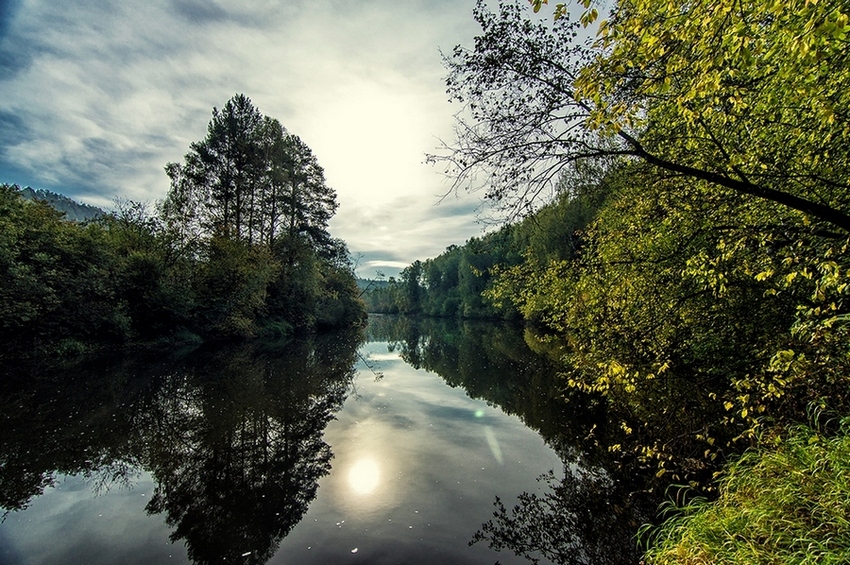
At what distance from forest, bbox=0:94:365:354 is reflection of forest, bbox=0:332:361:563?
4.34 metres

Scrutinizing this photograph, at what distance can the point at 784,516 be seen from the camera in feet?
12.2

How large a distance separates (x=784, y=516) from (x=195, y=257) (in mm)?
31739

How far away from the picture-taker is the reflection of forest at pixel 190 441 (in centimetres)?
612

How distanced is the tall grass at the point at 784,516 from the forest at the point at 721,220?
0.08 ft

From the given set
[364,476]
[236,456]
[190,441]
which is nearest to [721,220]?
[364,476]

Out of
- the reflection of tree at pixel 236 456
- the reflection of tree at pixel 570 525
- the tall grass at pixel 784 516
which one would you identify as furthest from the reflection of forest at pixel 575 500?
the reflection of tree at pixel 236 456

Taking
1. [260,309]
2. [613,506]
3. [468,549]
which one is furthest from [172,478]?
[260,309]

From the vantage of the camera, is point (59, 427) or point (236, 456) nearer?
point (236, 456)

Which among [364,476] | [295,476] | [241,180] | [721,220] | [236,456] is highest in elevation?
[241,180]

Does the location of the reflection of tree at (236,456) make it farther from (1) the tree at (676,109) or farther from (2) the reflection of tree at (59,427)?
(1) the tree at (676,109)

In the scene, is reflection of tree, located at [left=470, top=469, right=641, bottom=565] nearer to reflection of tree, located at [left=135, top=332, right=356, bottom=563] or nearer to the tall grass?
the tall grass

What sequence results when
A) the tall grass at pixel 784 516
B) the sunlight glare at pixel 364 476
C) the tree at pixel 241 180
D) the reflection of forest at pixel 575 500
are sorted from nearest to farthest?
the tall grass at pixel 784 516 < the reflection of forest at pixel 575 500 < the sunlight glare at pixel 364 476 < the tree at pixel 241 180

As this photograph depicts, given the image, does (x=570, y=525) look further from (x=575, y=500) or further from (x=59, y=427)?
(x=59, y=427)

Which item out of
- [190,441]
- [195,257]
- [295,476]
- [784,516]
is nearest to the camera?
[784,516]
